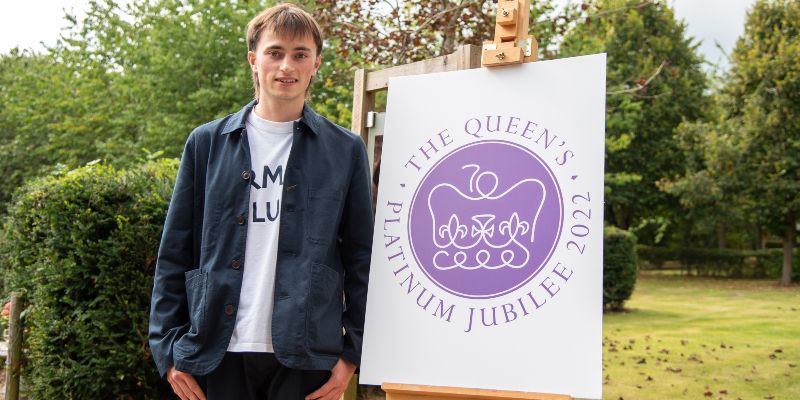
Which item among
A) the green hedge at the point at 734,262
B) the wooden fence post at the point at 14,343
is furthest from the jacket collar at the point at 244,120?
the green hedge at the point at 734,262

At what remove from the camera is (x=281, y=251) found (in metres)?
A: 2.11

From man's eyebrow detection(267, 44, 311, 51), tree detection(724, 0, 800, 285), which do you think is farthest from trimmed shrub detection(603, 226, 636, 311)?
man's eyebrow detection(267, 44, 311, 51)

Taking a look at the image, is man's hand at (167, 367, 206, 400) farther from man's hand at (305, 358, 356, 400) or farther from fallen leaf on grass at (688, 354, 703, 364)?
fallen leaf on grass at (688, 354, 703, 364)

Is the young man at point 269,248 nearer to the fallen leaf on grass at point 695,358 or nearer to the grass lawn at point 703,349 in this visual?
the grass lawn at point 703,349

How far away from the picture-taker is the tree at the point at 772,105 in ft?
62.0

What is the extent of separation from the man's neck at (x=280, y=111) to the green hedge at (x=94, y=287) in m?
2.14

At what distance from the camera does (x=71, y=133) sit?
1358 cm

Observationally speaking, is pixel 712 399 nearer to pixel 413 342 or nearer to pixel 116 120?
pixel 413 342

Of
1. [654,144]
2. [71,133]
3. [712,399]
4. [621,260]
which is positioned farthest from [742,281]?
[71,133]

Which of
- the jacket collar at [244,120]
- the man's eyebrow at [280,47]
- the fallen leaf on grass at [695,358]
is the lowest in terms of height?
the fallen leaf on grass at [695,358]

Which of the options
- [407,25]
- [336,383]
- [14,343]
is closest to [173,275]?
[336,383]

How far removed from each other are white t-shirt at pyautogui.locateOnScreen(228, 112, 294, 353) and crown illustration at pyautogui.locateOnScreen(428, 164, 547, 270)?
0.60m

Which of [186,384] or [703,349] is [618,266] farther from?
[186,384]

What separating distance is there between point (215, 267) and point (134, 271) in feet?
7.38
